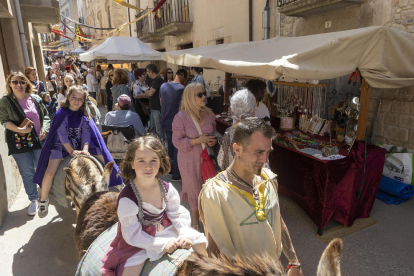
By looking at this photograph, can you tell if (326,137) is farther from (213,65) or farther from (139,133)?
(139,133)

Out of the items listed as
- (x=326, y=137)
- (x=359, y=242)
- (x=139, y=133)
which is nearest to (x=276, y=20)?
(x=326, y=137)

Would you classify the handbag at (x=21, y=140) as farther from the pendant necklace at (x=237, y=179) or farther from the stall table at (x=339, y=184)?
the stall table at (x=339, y=184)

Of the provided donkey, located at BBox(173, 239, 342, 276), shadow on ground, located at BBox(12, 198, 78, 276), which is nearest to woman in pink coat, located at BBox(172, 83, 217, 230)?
shadow on ground, located at BBox(12, 198, 78, 276)

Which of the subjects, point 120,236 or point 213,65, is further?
point 213,65

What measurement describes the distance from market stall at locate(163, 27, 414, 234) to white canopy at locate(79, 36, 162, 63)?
555 cm

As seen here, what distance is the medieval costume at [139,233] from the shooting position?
1686 millimetres

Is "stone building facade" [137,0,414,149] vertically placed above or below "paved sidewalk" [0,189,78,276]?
above

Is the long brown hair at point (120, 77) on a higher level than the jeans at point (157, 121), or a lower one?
higher

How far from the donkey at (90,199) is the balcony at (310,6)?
5.26 meters

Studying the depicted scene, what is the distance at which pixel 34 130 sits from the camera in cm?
416

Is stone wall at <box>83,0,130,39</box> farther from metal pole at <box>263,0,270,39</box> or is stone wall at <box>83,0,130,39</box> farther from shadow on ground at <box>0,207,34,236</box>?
shadow on ground at <box>0,207,34,236</box>

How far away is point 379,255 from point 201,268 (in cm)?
289

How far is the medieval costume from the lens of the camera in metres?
1.69

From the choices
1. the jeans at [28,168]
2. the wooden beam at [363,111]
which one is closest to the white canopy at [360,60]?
the wooden beam at [363,111]
